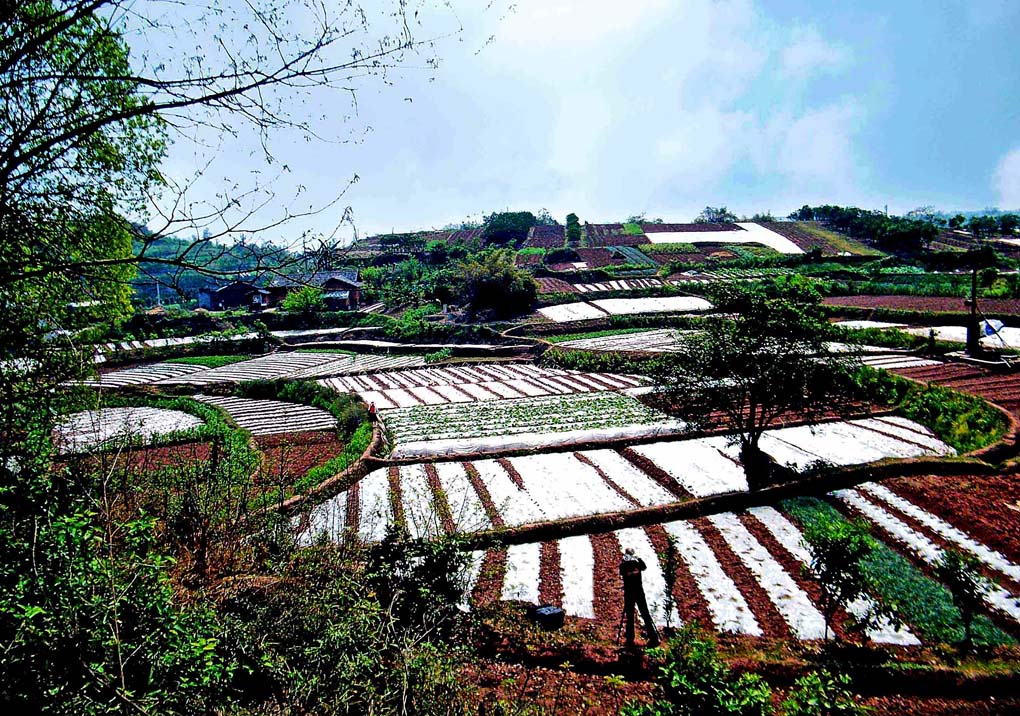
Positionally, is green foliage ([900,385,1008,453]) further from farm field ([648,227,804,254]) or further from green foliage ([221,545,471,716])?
farm field ([648,227,804,254])

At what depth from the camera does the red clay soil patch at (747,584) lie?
26.0ft

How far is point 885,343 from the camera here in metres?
26.6

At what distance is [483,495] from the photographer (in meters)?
12.6

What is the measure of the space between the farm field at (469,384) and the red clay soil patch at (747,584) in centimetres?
1225

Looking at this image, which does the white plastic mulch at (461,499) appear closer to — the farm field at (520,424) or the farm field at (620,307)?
the farm field at (520,424)

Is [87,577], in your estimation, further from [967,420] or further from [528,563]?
[967,420]

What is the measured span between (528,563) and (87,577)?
22.6 feet

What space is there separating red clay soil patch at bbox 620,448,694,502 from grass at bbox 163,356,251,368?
2918cm

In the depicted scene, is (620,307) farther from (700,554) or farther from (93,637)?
(93,637)

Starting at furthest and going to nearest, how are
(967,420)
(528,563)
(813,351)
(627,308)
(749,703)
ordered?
(627,308) < (967,420) < (813,351) < (528,563) < (749,703)

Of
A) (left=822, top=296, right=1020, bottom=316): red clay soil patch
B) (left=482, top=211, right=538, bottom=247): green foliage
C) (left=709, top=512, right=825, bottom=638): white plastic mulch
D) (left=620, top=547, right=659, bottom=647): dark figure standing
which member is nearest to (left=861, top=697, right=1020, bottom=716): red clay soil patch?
(left=709, top=512, right=825, bottom=638): white plastic mulch

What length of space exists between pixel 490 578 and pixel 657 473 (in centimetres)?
567

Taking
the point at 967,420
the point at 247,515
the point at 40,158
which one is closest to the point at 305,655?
the point at 247,515

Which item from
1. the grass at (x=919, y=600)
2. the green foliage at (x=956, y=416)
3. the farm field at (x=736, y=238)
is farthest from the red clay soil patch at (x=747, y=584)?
the farm field at (x=736, y=238)
